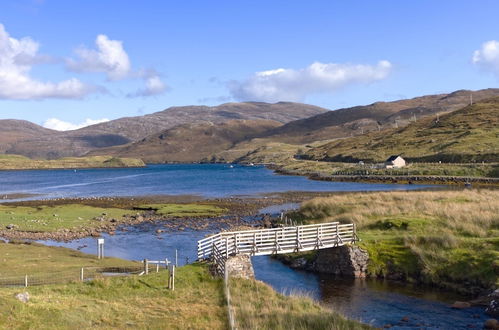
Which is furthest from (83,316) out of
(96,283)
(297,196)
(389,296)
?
(297,196)

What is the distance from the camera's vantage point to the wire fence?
32031 millimetres

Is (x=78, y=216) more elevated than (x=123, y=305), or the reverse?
(x=123, y=305)

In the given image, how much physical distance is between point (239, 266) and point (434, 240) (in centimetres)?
1620

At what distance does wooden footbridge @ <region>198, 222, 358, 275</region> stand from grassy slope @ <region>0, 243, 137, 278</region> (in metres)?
9.95

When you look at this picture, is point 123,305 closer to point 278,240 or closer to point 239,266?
point 239,266

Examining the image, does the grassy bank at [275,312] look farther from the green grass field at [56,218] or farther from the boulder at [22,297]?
the green grass field at [56,218]

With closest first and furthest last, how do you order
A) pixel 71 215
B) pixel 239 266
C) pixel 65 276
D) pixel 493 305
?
1. pixel 493 305
2. pixel 239 266
3. pixel 65 276
4. pixel 71 215

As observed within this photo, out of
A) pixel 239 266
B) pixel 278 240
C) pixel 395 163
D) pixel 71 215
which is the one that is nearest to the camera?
pixel 239 266

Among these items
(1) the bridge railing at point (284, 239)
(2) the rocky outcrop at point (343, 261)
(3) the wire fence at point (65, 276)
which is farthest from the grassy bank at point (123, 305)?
(2) the rocky outcrop at point (343, 261)

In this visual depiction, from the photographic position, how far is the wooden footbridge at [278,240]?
35.5m

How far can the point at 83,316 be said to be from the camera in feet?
75.0

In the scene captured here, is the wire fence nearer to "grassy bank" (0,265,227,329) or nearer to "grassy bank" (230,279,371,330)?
"grassy bank" (0,265,227,329)

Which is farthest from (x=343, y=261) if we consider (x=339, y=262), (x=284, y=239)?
(x=284, y=239)

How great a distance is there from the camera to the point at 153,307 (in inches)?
1013
